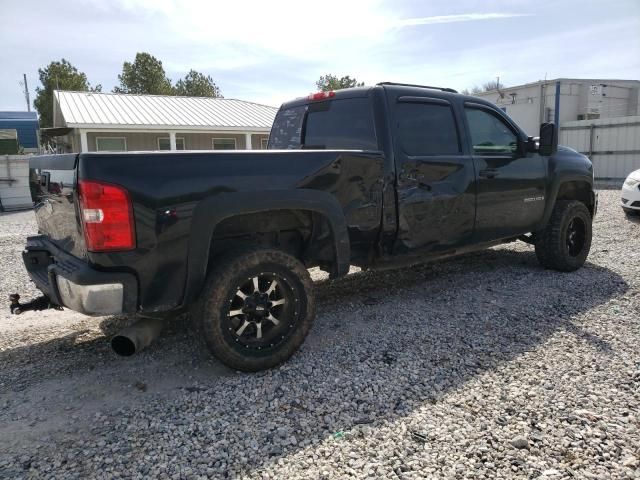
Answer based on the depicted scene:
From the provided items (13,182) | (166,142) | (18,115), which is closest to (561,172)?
(13,182)

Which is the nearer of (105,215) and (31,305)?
(105,215)

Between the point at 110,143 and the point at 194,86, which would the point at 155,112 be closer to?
the point at 110,143

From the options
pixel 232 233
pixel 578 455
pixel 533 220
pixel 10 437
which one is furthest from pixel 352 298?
pixel 10 437

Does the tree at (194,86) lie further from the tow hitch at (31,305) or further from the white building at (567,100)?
the tow hitch at (31,305)

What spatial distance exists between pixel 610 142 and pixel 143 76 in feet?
111

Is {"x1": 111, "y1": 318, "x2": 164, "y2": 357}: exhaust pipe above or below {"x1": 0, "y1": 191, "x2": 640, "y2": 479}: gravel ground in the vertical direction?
above

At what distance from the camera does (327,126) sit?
183 inches

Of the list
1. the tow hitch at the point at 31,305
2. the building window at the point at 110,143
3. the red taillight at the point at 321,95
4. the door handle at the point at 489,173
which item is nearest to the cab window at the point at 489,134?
the door handle at the point at 489,173

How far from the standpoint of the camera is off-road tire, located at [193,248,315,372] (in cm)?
313

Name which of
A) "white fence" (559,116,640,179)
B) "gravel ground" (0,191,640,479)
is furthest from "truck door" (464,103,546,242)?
"white fence" (559,116,640,179)

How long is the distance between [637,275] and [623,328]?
6.46 feet

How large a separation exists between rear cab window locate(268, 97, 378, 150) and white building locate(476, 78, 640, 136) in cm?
1989

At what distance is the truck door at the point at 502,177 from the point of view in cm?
482

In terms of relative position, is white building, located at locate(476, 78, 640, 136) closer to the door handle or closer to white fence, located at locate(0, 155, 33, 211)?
the door handle
